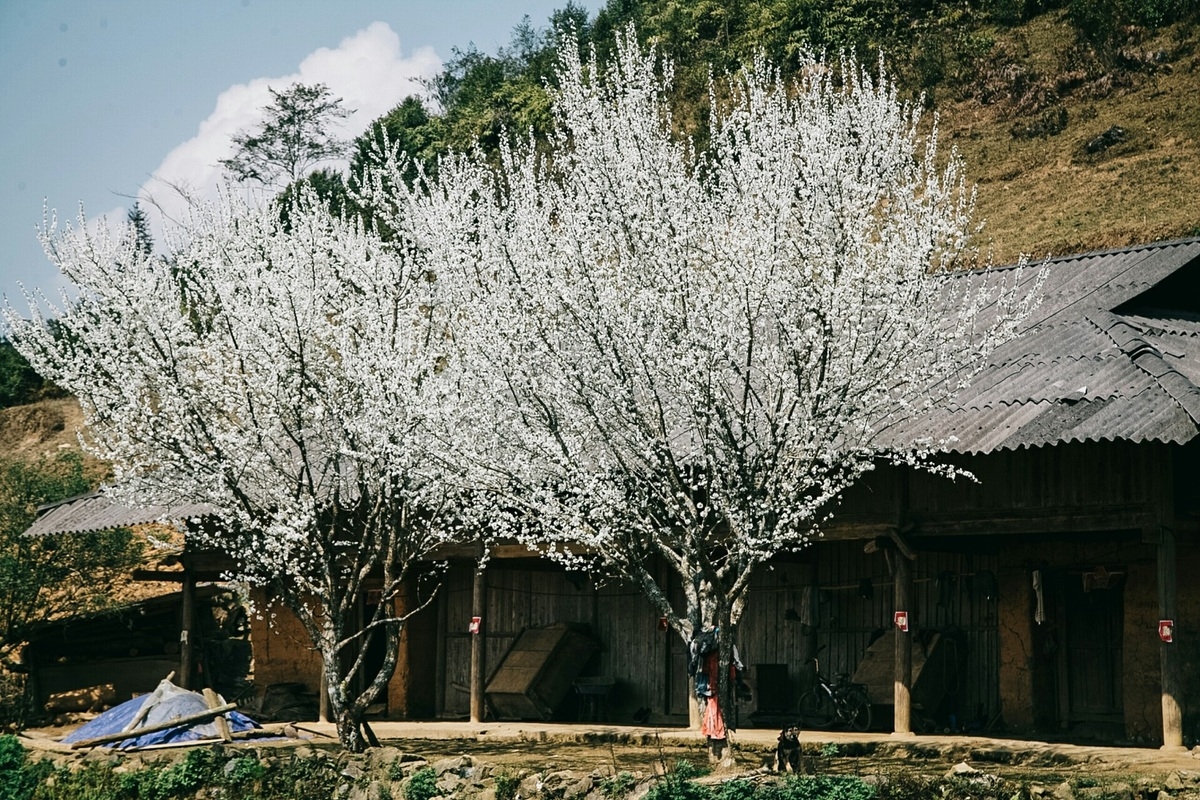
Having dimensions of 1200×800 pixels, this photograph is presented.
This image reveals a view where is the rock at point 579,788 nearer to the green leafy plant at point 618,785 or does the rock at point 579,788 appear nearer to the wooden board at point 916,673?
the green leafy plant at point 618,785

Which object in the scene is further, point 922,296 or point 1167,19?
point 1167,19

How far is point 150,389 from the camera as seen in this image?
1931 cm

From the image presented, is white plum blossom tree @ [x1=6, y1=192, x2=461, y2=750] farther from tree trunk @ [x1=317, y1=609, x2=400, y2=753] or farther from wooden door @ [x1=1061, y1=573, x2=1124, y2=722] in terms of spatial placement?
wooden door @ [x1=1061, y1=573, x2=1124, y2=722]

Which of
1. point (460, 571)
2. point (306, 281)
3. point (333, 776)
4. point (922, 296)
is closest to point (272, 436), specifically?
point (306, 281)

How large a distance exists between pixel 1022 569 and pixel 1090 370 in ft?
11.0

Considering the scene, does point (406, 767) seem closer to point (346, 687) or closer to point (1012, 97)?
point (346, 687)

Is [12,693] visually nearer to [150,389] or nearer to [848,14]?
[150,389]

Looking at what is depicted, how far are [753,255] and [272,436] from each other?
24.8 feet

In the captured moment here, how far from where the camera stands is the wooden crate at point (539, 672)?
2122 centimetres

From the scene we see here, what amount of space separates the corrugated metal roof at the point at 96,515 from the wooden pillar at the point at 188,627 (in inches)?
63.6

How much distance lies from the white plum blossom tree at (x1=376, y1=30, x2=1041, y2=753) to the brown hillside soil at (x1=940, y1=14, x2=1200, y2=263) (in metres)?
21.8

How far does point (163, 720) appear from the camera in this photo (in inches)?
728

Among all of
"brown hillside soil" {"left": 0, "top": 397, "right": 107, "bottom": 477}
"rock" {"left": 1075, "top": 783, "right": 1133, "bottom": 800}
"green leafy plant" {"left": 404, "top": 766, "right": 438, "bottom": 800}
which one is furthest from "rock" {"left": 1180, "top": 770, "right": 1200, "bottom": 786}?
"brown hillside soil" {"left": 0, "top": 397, "right": 107, "bottom": 477}

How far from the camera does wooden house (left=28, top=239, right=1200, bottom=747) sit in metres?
15.1
